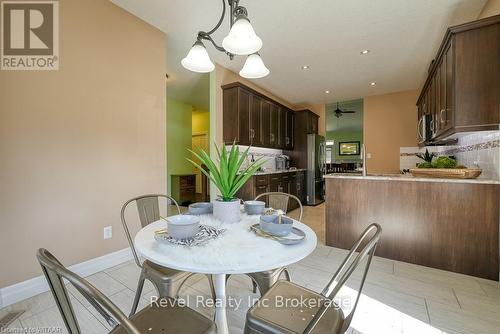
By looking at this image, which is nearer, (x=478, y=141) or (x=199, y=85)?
(x=478, y=141)

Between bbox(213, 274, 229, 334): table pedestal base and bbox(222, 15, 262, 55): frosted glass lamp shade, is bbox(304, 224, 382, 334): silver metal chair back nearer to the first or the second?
bbox(213, 274, 229, 334): table pedestal base

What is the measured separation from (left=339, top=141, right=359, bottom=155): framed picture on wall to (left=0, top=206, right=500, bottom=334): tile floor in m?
9.40

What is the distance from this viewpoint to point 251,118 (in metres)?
4.18

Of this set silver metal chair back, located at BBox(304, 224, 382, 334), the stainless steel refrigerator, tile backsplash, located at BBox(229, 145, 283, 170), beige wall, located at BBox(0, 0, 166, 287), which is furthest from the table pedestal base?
the stainless steel refrigerator

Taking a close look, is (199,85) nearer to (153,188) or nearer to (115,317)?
(153,188)

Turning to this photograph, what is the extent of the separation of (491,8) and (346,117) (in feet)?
20.3

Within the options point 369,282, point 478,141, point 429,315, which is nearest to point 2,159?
point 369,282

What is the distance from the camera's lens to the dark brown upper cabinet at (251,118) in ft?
12.6

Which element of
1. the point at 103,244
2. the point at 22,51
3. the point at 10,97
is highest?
the point at 22,51

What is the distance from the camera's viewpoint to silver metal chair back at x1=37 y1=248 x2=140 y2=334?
0.61m

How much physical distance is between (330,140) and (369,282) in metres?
10.6

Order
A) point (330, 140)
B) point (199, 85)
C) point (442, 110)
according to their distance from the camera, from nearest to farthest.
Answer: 1. point (442, 110)
2. point (199, 85)
3. point (330, 140)

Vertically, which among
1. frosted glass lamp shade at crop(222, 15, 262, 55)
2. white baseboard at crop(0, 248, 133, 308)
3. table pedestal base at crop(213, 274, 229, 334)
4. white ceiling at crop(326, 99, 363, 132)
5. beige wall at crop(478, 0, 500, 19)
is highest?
white ceiling at crop(326, 99, 363, 132)

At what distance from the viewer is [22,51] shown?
185 centimetres
